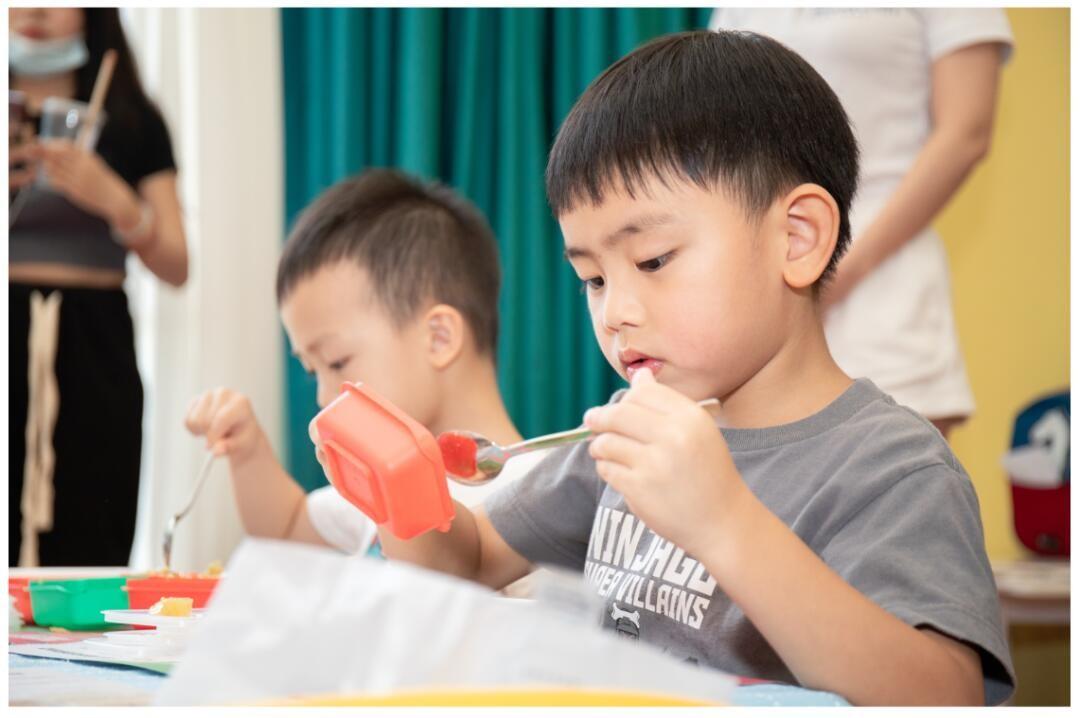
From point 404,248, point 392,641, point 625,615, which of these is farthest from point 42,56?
point 392,641

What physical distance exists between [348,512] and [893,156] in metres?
0.76

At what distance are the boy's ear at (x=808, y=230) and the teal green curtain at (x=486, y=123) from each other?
5.19 ft

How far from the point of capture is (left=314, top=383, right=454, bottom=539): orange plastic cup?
69 cm

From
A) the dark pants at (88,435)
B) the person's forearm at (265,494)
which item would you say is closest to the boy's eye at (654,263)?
the person's forearm at (265,494)

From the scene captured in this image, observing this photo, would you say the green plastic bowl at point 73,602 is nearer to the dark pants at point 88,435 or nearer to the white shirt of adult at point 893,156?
the white shirt of adult at point 893,156

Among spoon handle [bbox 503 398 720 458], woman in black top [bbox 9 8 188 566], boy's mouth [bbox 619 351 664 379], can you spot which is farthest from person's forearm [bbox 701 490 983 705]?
woman in black top [bbox 9 8 188 566]

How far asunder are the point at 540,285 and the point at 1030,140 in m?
1.09

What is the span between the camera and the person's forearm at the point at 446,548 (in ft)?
3.12

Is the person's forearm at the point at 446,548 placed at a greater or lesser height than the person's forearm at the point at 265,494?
greater

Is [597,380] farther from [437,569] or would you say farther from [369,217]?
[437,569]

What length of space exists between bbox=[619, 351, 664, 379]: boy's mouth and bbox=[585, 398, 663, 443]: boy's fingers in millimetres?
192

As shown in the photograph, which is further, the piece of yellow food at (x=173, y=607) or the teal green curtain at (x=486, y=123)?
the teal green curtain at (x=486, y=123)

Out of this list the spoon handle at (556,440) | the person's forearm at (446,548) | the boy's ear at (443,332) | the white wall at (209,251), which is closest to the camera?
the spoon handle at (556,440)

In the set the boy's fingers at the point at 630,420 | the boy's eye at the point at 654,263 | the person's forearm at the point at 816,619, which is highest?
the boy's eye at the point at 654,263
